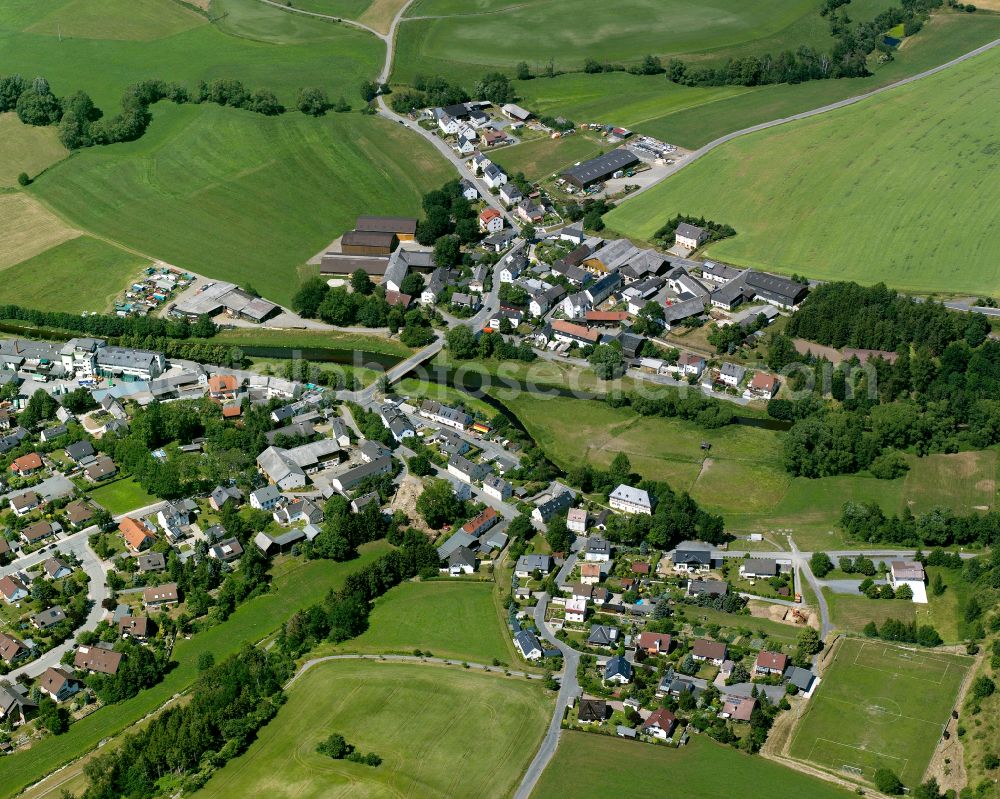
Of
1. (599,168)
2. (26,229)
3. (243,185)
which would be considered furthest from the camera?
(599,168)

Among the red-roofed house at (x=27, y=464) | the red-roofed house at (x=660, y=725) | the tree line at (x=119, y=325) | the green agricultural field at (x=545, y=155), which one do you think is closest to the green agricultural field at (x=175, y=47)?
the green agricultural field at (x=545, y=155)

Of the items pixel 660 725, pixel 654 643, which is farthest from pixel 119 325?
pixel 660 725

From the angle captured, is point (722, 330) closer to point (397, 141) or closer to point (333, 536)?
point (333, 536)

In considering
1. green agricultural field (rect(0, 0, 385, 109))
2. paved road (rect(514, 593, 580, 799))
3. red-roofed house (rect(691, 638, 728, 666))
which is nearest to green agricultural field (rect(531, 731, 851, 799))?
paved road (rect(514, 593, 580, 799))

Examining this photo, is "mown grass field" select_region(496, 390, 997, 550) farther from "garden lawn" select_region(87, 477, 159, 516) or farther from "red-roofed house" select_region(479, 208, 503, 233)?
"garden lawn" select_region(87, 477, 159, 516)

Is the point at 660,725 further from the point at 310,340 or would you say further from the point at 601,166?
the point at 601,166
